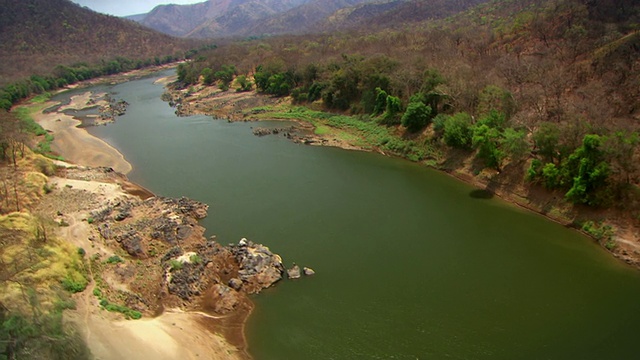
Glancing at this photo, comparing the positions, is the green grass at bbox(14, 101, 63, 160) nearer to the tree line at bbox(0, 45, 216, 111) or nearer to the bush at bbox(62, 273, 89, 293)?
the tree line at bbox(0, 45, 216, 111)

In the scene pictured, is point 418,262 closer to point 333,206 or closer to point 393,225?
point 393,225

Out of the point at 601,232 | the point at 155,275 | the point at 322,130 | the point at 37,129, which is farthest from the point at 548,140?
the point at 37,129

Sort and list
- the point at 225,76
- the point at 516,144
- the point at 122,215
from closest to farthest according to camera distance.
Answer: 1. the point at 122,215
2. the point at 516,144
3. the point at 225,76

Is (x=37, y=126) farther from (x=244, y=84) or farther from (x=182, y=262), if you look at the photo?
(x=182, y=262)

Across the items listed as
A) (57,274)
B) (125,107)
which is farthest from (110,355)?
(125,107)

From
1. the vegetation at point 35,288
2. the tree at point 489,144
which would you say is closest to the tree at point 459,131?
the tree at point 489,144

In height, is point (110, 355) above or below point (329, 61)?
below

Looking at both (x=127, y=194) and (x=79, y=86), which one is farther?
(x=79, y=86)
